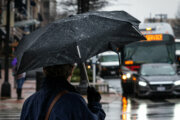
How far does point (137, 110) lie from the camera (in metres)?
14.2

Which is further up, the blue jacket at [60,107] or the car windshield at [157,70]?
the blue jacket at [60,107]

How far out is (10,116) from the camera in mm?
12938

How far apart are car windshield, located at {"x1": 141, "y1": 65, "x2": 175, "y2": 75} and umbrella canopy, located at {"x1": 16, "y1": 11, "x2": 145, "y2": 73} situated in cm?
1479

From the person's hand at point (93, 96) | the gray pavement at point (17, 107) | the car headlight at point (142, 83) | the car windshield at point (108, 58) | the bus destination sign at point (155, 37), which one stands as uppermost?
the person's hand at point (93, 96)

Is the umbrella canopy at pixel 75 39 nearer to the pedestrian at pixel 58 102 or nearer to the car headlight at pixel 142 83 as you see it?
the pedestrian at pixel 58 102

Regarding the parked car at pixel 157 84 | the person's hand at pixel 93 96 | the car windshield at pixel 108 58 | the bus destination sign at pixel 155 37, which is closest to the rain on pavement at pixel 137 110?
the parked car at pixel 157 84

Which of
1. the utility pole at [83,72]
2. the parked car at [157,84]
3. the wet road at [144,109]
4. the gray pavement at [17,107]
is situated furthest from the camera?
the utility pole at [83,72]

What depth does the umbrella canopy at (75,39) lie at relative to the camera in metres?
3.93

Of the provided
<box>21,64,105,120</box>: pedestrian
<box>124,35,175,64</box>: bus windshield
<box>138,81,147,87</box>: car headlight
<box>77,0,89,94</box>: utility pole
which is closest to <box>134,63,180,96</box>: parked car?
<box>138,81,147,87</box>: car headlight

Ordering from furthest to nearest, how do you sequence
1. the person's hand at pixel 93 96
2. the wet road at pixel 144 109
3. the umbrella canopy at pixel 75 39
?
the wet road at pixel 144 109 < the person's hand at pixel 93 96 < the umbrella canopy at pixel 75 39

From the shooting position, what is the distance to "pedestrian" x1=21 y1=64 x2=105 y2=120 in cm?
354

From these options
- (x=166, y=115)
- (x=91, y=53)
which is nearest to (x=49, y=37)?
(x=91, y=53)

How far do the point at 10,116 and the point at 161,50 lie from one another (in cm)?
1124

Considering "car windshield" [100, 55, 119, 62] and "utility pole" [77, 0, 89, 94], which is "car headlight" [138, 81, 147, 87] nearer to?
"utility pole" [77, 0, 89, 94]
